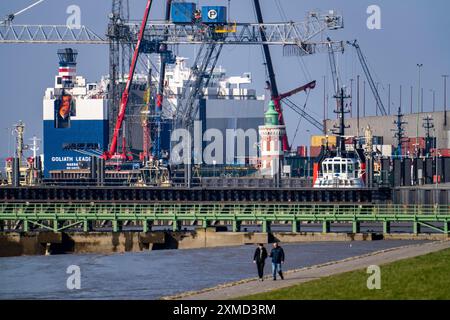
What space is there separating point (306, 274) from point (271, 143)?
9869 cm

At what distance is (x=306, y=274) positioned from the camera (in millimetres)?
56375

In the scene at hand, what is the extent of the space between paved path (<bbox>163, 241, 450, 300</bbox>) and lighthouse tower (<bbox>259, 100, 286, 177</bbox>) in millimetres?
84499

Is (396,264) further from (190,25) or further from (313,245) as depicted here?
(190,25)

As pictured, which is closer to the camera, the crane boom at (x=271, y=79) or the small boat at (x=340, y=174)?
the small boat at (x=340, y=174)

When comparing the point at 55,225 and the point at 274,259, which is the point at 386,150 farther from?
the point at 274,259

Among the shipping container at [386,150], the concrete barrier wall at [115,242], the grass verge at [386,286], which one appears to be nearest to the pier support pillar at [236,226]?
the concrete barrier wall at [115,242]

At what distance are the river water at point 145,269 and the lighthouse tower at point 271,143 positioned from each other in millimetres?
72950

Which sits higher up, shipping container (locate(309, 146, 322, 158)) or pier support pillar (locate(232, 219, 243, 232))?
shipping container (locate(309, 146, 322, 158))

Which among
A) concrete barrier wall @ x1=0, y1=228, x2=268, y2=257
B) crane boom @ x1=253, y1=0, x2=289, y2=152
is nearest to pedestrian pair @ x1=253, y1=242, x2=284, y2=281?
concrete barrier wall @ x1=0, y1=228, x2=268, y2=257

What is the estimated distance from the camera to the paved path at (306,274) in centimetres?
5006

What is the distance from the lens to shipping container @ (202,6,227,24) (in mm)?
162000

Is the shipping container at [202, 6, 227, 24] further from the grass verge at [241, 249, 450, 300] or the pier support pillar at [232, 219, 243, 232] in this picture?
the grass verge at [241, 249, 450, 300]

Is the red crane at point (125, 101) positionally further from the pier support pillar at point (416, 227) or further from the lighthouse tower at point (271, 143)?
the pier support pillar at point (416, 227)
